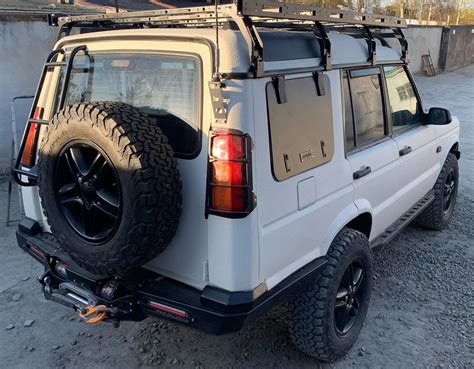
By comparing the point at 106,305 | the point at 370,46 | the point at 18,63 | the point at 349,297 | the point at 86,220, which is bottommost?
the point at 349,297

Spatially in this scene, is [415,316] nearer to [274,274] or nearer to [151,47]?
[274,274]

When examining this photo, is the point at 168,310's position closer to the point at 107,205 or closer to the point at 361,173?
the point at 107,205

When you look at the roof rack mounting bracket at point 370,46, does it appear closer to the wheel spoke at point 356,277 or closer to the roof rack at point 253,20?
the roof rack at point 253,20

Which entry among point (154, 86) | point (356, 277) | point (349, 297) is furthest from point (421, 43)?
point (154, 86)

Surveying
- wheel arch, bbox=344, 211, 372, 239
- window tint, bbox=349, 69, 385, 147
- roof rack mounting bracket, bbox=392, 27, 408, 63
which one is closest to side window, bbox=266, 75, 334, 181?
window tint, bbox=349, 69, 385, 147

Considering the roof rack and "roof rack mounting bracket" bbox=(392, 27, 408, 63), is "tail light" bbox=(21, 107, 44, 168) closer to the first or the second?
the roof rack

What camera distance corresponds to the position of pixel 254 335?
10.7 feet

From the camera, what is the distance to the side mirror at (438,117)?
424 centimetres

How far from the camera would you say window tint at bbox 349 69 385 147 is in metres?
3.19

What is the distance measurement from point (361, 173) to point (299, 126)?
781mm

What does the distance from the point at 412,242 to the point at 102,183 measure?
138 inches

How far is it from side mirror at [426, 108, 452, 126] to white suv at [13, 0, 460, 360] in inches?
54.9

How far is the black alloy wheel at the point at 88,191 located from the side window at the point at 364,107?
1.51 meters

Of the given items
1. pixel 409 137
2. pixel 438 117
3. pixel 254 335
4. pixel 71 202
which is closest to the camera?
pixel 71 202
